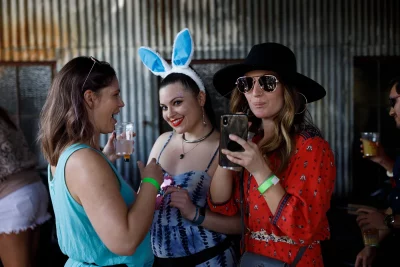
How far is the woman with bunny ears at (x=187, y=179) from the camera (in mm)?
2352

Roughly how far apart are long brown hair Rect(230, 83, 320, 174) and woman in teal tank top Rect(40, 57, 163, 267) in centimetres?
56

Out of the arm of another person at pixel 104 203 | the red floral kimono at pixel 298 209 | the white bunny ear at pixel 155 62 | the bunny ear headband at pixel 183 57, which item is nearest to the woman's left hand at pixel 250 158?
the red floral kimono at pixel 298 209

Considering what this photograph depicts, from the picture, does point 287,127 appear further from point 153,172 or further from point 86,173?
point 86,173

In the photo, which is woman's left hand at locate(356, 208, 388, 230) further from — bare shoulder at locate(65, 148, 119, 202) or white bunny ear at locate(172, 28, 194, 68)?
bare shoulder at locate(65, 148, 119, 202)

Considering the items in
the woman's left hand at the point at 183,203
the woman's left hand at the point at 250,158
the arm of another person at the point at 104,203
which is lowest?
the woman's left hand at the point at 183,203

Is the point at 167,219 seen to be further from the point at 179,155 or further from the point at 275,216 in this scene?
the point at 275,216

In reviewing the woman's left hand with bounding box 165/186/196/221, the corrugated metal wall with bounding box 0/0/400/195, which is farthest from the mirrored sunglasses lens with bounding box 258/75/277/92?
the corrugated metal wall with bounding box 0/0/400/195

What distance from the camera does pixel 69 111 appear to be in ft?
5.98

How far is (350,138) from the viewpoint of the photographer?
577 cm

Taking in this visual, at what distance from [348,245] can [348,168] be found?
6.34 ft

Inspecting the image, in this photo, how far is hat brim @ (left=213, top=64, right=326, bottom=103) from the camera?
6.75 feet

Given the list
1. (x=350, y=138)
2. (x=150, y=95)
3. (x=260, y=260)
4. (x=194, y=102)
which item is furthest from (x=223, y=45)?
(x=260, y=260)

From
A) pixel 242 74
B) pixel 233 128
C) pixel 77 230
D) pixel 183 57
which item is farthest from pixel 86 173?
pixel 183 57

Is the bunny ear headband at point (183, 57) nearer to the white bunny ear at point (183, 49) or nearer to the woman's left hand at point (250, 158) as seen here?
the white bunny ear at point (183, 49)
